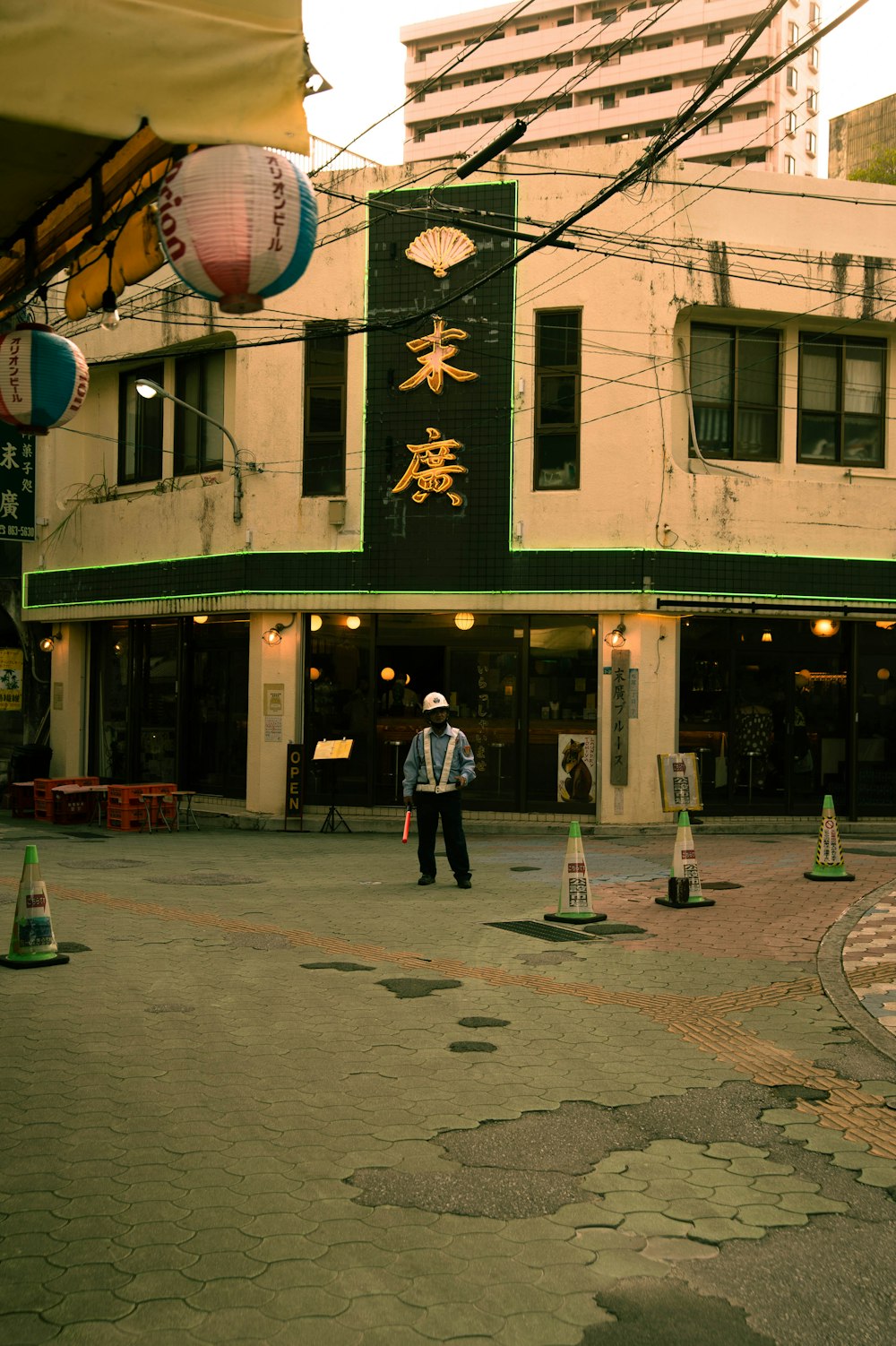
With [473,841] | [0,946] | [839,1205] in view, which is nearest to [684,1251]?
[839,1205]

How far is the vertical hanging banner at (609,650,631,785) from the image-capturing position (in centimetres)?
1981

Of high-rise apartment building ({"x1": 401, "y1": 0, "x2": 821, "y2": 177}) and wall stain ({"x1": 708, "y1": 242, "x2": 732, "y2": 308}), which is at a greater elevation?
high-rise apartment building ({"x1": 401, "y1": 0, "x2": 821, "y2": 177})

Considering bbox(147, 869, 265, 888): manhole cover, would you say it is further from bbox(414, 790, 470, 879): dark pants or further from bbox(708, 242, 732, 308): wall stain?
bbox(708, 242, 732, 308): wall stain

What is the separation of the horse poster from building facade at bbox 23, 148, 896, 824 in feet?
0.19

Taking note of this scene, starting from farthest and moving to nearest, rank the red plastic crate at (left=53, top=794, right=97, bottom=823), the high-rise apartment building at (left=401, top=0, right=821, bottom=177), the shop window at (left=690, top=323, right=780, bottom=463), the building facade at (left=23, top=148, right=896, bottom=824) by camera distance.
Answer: the high-rise apartment building at (left=401, top=0, right=821, bottom=177)
the red plastic crate at (left=53, top=794, right=97, bottom=823)
the shop window at (left=690, top=323, right=780, bottom=463)
the building facade at (left=23, top=148, right=896, bottom=824)

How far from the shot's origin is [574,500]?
20.2 m

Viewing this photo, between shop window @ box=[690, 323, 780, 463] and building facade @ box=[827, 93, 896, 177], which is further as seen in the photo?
building facade @ box=[827, 93, 896, 177]

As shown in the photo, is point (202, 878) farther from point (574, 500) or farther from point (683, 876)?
point (574, 500)

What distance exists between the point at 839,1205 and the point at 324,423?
17690 millimetres

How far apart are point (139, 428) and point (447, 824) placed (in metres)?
13.6

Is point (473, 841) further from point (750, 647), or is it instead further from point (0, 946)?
point (0, 946)

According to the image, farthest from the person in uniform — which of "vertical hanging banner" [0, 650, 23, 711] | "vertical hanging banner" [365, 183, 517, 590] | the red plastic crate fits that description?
"vertical hanging banner" [0, 650, 23, 711]

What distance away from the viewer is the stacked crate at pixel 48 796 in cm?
2233

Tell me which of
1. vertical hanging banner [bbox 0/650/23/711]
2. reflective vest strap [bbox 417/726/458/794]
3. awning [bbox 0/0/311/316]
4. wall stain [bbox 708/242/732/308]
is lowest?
reflective vest strap [bbox 417/726/458/794]
